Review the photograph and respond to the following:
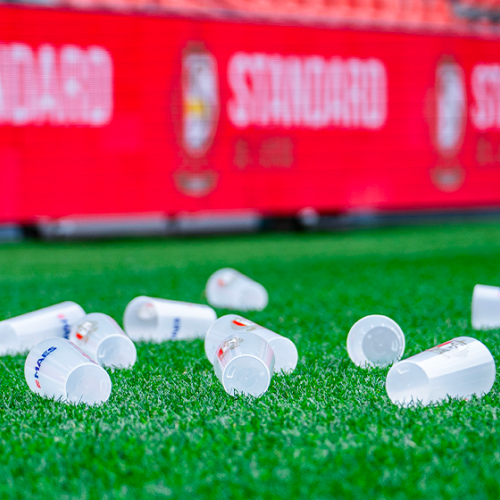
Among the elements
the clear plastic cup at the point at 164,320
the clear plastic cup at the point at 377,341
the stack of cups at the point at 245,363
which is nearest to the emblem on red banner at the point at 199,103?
the clear plastic cup at the point at 164,320

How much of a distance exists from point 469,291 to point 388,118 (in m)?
4.85

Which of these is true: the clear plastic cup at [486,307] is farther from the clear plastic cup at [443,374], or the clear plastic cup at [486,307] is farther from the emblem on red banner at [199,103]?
the emblem on red banner at [199,103]

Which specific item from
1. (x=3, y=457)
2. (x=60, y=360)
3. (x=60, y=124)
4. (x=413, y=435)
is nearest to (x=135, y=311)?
(x=60, y=360)

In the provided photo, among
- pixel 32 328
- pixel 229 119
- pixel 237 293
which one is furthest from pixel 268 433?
pixel 229 119

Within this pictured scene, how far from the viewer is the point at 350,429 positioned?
1.58 m

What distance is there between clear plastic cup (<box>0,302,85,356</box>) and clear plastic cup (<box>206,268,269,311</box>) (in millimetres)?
1056

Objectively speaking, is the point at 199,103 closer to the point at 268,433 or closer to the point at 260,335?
the point at 260,335

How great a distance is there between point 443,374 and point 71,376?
973 mm

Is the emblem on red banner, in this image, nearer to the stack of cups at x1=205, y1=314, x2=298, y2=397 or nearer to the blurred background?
the blurred background

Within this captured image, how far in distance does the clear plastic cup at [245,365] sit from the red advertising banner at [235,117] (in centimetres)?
562

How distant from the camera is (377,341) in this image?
2.18m

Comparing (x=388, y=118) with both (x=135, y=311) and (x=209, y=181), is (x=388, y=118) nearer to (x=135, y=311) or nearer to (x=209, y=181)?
(x=209, y=181)

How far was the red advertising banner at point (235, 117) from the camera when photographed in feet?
22.4

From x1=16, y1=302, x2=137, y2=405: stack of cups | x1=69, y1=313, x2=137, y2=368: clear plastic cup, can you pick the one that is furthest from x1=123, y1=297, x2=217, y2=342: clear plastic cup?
x1=69, y1=313, x2=137, y2=368: clear plastic cup
